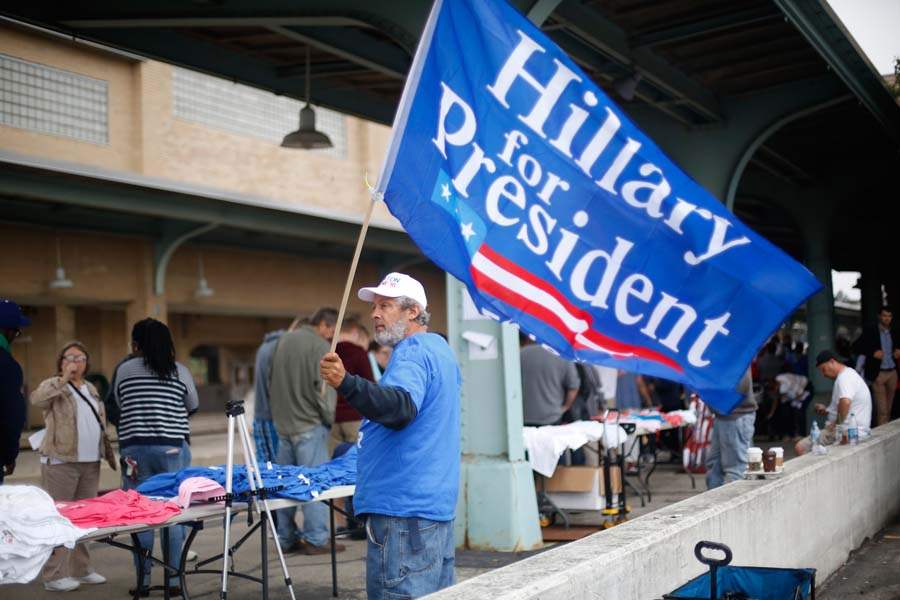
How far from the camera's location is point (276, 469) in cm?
724

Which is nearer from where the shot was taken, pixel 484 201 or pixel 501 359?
pixel 484 201

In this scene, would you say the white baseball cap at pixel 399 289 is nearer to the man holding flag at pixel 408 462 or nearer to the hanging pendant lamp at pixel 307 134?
the man holding flag at pixel 408 462

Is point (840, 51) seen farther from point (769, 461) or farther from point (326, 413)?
point (326, 413)

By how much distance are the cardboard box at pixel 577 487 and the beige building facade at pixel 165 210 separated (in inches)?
437

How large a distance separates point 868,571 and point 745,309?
2.60 m

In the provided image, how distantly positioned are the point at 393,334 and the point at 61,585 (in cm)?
451

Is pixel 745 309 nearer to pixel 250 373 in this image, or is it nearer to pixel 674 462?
pixel 674 462

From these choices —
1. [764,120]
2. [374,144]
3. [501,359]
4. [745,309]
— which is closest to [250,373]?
[374,144]

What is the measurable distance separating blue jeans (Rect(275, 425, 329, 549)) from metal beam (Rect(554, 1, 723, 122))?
16.7 feet

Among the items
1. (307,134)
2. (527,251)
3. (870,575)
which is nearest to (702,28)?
(307,134)

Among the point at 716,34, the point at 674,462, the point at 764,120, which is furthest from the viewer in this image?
the point at 674,462

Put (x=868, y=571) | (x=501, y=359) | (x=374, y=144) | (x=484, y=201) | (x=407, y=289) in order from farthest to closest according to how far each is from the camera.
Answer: (x=374, y=144)
(x=501, y=359)
(x=868, y=571)
(x=484, y=201)
(x=407, y=289)

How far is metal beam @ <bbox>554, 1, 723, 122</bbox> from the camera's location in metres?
11.4

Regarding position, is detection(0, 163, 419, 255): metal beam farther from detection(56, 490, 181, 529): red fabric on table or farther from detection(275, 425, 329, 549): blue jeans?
detection(56, 490, 181, 529): red fabric on table
